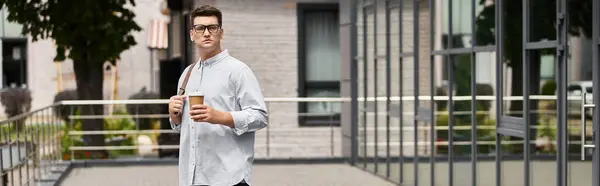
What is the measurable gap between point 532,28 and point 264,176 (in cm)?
637

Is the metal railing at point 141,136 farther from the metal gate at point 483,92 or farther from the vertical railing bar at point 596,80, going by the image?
the vertical railing bar at point 596,80

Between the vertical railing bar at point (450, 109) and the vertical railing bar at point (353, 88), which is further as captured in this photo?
the vertical railing bar at point (353, 88)

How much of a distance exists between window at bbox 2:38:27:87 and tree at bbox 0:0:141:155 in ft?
58.1

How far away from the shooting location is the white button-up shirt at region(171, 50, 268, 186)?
5.64 meters

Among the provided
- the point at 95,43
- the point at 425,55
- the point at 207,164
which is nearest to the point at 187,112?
the point at 207,164

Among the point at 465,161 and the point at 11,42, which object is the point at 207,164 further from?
the point at 11,42

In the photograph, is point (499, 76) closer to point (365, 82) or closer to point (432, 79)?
point (432, 79)

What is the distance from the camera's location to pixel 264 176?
50.1 feet

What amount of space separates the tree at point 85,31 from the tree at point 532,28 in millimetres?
8710

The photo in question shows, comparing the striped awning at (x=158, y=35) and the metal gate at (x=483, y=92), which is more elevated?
the striped awning at (x=158, y=35)

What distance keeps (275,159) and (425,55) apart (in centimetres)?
489

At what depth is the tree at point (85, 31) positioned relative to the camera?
59.6 feet

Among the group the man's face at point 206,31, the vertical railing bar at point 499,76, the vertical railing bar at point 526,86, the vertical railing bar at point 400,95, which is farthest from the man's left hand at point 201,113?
the vertical railing bar at point 400,95

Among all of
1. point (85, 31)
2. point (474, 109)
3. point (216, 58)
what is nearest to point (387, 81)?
point (474, 109)
